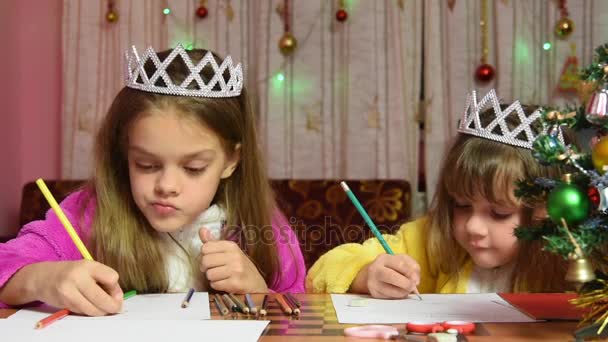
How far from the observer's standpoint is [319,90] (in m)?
2.69

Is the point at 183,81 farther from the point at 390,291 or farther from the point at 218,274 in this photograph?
the point at 390,291

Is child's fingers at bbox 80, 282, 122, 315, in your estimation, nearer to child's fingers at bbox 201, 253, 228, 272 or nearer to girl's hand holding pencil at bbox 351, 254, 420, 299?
child's fingers at bbox 201, 253, 228, 272

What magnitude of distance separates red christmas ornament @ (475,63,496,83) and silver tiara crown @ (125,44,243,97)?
4.97 feet

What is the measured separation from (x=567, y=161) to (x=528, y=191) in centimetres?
6

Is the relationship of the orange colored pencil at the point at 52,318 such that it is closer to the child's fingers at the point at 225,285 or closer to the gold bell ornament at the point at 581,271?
the child's fingers at the point at 225,285

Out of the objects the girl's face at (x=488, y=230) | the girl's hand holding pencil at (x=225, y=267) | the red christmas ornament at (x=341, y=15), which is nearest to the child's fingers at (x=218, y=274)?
the girl's hand holding pencil at (x=225, y=267)

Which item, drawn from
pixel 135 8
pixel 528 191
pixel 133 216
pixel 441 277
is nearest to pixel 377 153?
pixel 135 8

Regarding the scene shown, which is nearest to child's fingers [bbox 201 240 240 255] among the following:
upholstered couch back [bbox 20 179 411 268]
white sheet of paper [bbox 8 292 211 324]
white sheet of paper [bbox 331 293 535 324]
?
white sheet of paper [bbox 8 292 211 324]

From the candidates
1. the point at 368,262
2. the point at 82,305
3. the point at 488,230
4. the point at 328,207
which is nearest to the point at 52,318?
the point at 82,305

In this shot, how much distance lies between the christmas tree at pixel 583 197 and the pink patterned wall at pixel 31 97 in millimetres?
2270

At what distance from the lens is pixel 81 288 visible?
92cm

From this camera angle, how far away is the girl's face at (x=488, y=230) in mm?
1277

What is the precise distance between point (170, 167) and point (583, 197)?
681mm

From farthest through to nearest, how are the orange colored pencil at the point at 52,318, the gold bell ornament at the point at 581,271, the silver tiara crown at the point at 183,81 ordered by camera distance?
1. the silver tiara crown at the point at 183,81
2. the orange colored pencil at the point at 52,318
3. the gold bell ornament at the point at 581,271
